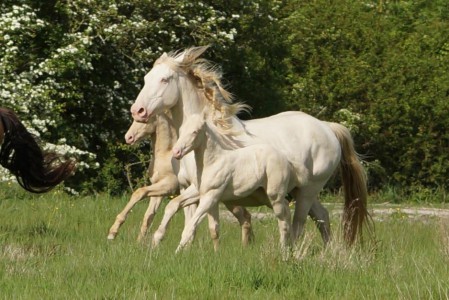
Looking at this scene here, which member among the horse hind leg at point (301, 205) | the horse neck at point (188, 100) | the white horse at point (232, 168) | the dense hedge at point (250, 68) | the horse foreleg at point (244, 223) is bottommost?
the dense hedge at point (250, 68)

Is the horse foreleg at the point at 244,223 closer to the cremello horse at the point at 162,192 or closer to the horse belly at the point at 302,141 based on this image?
the cremello horse at the point at 162,192

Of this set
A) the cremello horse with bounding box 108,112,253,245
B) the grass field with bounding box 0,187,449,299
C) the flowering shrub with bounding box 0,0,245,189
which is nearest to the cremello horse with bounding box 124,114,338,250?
the cremello horse with bounding box 108,112,253,245

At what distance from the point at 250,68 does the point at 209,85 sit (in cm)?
1170

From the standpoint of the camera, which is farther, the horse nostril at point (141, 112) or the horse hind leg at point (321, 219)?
the horse hind leg at point (321, 219)

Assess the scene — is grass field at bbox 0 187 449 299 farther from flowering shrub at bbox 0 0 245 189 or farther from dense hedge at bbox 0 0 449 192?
dense hedge at bbox 0 0 449 192

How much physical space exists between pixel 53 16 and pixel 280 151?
35.3 feet

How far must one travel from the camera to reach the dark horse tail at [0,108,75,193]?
38.2 ft

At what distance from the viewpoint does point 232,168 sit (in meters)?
10.6

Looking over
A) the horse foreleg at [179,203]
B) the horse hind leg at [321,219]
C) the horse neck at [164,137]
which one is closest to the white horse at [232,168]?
the horse foreleg at [179,203]

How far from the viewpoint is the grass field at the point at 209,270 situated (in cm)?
762

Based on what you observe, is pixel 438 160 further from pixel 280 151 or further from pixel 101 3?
pixel 280 151

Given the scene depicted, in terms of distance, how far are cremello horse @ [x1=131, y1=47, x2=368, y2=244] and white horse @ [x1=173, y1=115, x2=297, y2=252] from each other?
46 cm

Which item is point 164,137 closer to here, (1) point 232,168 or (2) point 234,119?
(2) point 234,119

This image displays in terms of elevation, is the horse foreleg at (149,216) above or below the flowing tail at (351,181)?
below
